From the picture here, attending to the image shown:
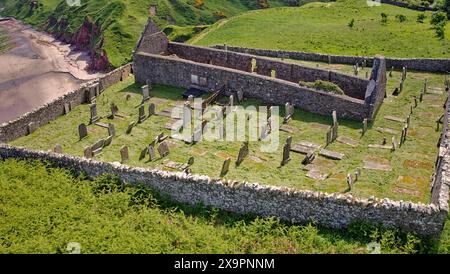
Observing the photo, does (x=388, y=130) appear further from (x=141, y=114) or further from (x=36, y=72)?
(x=36, y=72)

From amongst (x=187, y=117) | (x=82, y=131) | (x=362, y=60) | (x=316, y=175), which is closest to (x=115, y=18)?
(x=362, y=60)

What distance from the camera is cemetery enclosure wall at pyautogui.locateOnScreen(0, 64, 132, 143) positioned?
82.4ft

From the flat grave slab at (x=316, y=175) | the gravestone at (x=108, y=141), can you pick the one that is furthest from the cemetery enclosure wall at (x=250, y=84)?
the gravestone at (x=108, y=141)

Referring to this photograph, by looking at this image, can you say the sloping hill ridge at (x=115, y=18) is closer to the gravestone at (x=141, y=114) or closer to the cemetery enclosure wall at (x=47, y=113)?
the cemetery enclosure wall at (x=47, y=113)

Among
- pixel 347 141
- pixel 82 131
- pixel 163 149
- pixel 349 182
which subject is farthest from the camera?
pixel 82 131

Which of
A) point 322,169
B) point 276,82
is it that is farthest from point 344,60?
point 322,169

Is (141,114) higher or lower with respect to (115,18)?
lower

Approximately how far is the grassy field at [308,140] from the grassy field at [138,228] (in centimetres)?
316

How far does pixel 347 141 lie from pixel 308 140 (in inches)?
77.2

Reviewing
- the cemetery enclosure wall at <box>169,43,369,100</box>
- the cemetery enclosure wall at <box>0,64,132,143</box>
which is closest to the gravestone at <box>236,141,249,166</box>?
the cemetery enclosure wall at <box>169,43,369,100</box>

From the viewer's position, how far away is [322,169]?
20.2m

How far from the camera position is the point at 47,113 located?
27578mm
